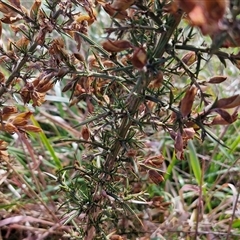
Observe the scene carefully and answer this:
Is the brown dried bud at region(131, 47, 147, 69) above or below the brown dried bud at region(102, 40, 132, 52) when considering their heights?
below

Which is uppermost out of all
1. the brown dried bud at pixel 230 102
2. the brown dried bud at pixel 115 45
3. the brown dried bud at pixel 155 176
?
the brown dried bud at pixel 115 45

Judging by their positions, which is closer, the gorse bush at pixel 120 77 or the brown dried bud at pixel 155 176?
the gorse bush at pixel 120 77

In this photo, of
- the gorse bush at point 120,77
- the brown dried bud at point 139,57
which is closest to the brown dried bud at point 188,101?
the gorse bush at point 120,77

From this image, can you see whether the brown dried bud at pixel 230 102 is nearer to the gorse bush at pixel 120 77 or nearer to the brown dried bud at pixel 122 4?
the gorse bush at pixel 120 77

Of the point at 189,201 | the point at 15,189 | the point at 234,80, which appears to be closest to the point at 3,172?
the point at 15,189

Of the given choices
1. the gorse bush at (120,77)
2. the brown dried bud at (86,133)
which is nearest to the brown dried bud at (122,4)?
the gorse bush at (120,77)

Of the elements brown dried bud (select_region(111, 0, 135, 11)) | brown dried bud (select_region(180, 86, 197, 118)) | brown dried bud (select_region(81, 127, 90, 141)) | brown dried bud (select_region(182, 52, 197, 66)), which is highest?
brown dried bud (select_region(182, 52, 197, 66))

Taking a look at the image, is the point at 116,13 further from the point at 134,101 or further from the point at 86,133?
the point at 86,133

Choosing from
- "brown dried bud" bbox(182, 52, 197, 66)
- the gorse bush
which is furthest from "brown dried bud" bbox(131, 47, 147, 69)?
"brown dried bud" bbox(182, 52, 197, 66)

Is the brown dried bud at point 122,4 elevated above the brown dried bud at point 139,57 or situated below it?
above

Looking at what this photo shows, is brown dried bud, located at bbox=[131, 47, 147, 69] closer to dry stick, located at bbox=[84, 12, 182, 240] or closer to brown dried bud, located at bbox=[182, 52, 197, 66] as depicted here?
dry stick, located at bbox=[84, 12, 182, 240]

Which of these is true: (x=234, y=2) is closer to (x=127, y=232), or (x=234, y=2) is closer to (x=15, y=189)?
(x=127, y=232)
